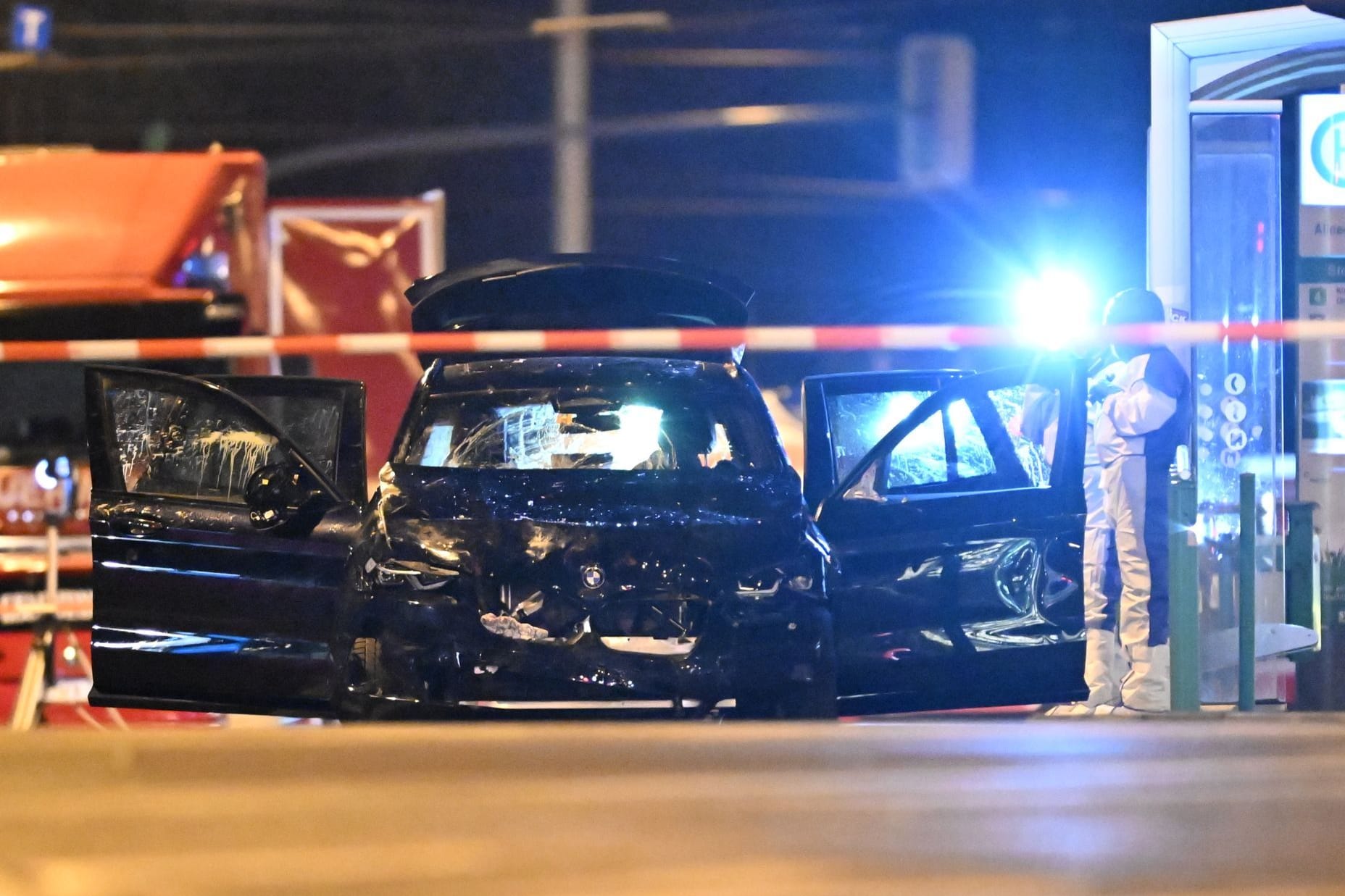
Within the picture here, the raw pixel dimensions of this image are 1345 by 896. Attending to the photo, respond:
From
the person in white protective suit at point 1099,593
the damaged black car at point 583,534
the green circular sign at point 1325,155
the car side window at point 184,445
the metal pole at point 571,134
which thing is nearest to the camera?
the damaged black car at point 583,534

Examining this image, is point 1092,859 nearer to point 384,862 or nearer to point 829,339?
point 384,862

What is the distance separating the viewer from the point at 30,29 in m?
13.1

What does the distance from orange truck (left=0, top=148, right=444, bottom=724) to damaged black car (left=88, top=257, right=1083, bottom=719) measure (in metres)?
2.37

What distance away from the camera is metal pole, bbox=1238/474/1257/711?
612 centimetres

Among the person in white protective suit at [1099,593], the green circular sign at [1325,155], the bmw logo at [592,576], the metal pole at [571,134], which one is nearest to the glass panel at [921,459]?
the bmw logo at [592,576]

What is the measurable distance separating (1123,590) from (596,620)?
324 centimetres

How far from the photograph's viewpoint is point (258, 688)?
17.5 ft

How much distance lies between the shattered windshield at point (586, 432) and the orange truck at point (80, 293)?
2.76m

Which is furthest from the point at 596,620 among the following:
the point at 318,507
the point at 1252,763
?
the point at 1252,763

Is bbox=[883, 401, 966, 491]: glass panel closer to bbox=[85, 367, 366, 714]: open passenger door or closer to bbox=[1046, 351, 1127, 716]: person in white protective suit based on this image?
bbox=[1046, 351, 1127, 716]: person in white protective suit

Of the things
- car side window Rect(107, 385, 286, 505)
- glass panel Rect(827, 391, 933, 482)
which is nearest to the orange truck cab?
car side window Rect(107, 385, 286, 505)

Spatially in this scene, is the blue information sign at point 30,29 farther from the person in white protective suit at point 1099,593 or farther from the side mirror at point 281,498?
the person in white protective suit at point 1099,593

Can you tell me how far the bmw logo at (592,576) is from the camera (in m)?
4.75

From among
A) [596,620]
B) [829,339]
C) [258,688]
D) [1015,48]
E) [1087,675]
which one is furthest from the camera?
[1015,48]
